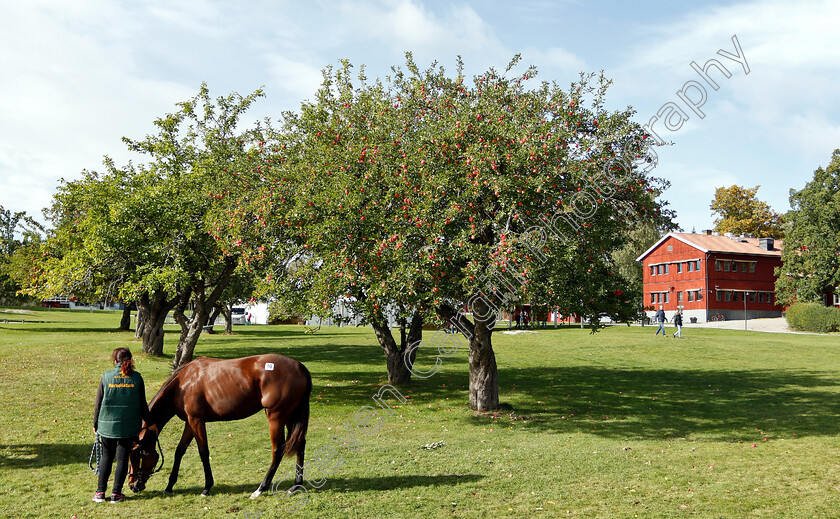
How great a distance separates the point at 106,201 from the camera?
25.7 m

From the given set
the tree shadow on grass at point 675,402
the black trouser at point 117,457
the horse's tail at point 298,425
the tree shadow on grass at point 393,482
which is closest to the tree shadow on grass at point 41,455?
the black trouser at point 117,457

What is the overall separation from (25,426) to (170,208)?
10284 millimetres

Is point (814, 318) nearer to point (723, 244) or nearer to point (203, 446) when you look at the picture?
point (723, 244)

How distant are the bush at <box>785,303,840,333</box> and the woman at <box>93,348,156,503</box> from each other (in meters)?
65.3

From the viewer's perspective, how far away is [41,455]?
13344 millimetres

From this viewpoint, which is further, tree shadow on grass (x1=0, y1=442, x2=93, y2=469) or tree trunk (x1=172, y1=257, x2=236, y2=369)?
tree trunk (x1=172, y1=257, x2=236, y2=369)

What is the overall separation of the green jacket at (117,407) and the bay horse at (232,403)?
0.65m

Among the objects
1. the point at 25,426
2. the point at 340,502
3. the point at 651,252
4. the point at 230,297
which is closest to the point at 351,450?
the point at 340,502

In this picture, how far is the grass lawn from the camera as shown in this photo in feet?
32.6

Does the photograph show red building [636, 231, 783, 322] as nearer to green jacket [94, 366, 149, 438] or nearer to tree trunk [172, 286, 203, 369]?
tree trunk [172, 286, 203, 369]

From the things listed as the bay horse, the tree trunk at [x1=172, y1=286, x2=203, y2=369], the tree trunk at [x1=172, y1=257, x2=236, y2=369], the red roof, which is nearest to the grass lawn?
the bay horse

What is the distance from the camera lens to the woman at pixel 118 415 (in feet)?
31.3

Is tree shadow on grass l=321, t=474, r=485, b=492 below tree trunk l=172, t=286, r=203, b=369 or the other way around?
below

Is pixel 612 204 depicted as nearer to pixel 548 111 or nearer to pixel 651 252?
pixel 548 111
